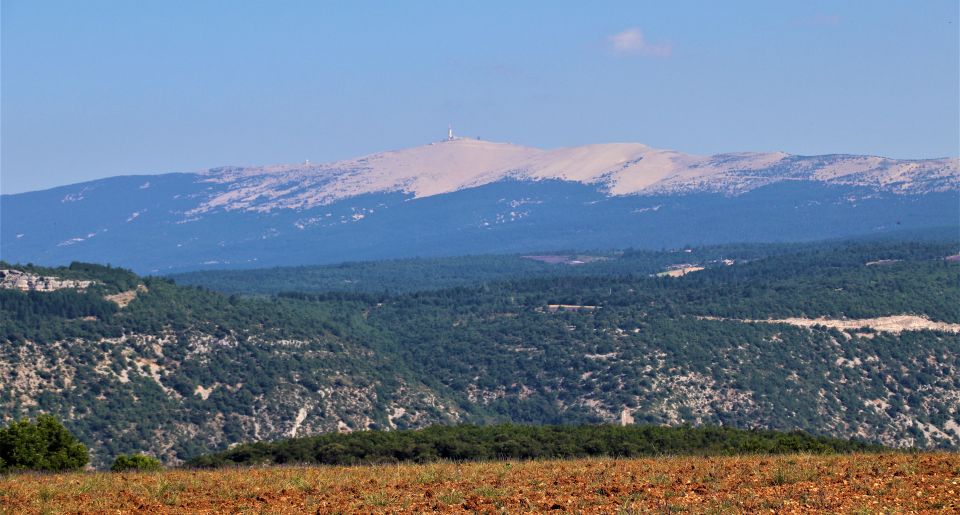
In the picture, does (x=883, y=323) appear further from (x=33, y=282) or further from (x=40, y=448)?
(x=40, y=448)

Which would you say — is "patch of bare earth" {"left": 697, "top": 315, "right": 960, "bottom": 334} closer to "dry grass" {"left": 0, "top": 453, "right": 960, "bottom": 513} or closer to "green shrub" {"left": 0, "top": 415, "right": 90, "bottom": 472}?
"green shrub" {"left": 0, "top": 415, "right": 90, "bottom": 472}

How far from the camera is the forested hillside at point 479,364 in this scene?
81500mm

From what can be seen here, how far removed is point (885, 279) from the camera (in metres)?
118

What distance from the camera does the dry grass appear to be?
27.1m

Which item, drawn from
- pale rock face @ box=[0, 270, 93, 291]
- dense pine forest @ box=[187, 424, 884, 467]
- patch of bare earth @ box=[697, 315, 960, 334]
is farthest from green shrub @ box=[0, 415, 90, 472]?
patch of bare earth @ box=[697, 315, 960, 334]

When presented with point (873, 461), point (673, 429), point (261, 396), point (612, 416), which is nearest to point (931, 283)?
point (612, 416)

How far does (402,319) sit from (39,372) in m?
48.8

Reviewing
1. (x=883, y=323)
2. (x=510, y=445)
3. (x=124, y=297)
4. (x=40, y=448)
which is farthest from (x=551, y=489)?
(x=883, y=323)

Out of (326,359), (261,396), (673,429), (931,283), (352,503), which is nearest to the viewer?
(352,503)

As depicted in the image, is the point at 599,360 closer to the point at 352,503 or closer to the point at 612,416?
the point at 612,416

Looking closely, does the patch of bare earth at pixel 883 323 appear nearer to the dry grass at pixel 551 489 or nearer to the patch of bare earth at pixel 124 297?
the patch of bare earth at pixel 124 297

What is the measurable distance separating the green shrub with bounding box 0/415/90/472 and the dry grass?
13632 mm

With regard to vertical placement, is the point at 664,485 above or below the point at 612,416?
above

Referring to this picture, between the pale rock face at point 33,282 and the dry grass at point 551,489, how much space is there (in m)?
63.4
